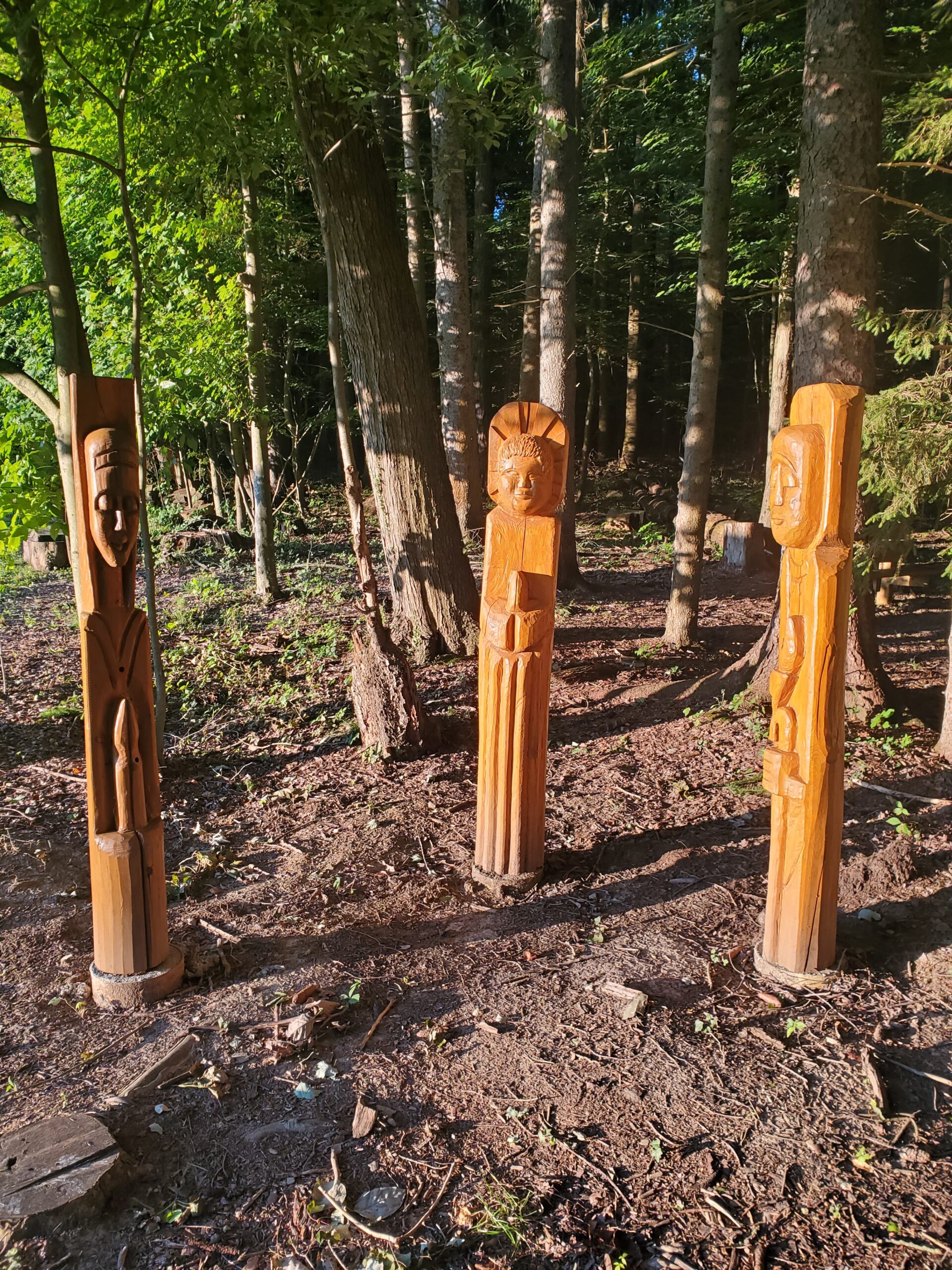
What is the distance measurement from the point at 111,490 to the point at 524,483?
1742 mm

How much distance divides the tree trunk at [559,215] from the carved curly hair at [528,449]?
3.97 metres

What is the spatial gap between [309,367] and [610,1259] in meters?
20.7

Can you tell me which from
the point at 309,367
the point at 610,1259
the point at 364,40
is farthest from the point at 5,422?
the point at 309,367

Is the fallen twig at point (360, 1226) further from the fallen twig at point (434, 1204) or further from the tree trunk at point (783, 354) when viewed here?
the tree trunk at point (783, 354)

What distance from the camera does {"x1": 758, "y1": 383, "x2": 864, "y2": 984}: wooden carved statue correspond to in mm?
3225

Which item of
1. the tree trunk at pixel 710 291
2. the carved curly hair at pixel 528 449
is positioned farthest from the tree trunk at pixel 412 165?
the carved curly hair at pixel 528 449

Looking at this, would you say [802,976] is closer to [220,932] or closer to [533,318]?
[220,932]

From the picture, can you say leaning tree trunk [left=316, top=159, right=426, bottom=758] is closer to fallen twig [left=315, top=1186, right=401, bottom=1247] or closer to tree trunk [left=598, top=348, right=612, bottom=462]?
fallen twig [left=315, top=1186, right=401, bottom=1247]

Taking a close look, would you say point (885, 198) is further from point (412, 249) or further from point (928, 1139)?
point (412, 249)

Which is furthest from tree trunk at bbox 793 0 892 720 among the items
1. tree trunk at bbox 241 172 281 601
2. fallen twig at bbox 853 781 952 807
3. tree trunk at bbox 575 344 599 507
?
tree trunk at bbox 575 344 599 507

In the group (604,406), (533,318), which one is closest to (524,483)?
(533,318)

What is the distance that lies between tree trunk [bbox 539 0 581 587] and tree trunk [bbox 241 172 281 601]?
114 inches

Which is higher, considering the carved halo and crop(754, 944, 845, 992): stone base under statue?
the carved halo

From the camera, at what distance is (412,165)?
10.5 metres
